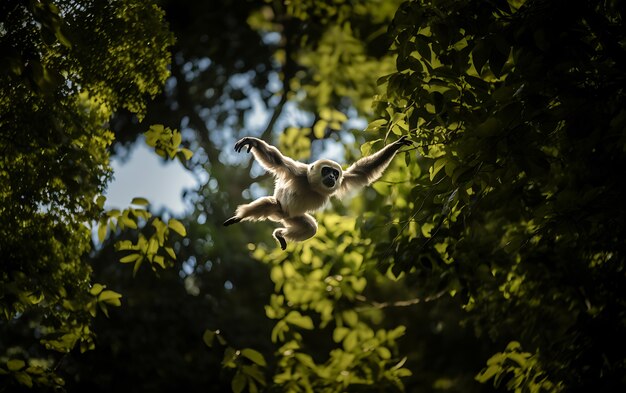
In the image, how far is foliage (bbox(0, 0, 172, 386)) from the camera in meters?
3.44

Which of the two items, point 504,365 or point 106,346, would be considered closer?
point 504,365

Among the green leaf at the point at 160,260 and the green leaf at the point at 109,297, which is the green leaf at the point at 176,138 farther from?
the green leaf at the point at 109,297

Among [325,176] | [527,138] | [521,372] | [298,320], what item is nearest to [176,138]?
[325,176]

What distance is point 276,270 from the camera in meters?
6.13

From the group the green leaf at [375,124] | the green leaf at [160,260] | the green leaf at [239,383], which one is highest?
the green leaf at [375,124]

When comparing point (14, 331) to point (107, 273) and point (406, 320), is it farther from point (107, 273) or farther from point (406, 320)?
point (406, 320)

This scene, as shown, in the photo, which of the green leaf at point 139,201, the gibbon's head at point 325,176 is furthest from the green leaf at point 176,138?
the gibbon's head at point 325,176

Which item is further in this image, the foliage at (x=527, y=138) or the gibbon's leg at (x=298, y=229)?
the gibbon's leg at (x=298, y=229)

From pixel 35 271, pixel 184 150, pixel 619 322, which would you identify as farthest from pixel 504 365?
pixel 35 271

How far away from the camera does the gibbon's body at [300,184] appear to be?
4426 millimetres

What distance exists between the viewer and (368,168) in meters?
4.57

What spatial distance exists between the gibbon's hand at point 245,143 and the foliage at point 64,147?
792mm

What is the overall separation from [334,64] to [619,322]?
22.2 ft

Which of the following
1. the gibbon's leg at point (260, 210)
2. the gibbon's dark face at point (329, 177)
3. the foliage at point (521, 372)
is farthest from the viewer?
the gibbon's leg at point (260, 210)
